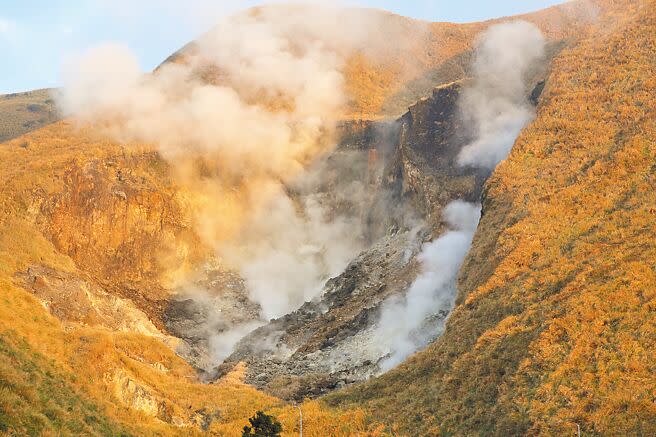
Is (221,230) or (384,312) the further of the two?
(221,230)

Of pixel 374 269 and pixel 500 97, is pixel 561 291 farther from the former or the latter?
pixel 500 97

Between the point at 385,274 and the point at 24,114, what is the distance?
247 ft

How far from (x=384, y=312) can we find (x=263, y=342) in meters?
10.9

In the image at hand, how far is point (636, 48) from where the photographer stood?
50.2 m

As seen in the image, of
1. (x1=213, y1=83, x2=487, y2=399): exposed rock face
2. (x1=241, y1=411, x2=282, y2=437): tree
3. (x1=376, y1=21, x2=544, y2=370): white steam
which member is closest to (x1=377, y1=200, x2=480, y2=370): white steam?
(x1=376, y1=21, x2=544, y2=370): white steam

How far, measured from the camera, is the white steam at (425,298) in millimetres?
41938

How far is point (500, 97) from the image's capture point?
6075 cm

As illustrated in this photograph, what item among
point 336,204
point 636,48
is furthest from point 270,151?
point 636,48

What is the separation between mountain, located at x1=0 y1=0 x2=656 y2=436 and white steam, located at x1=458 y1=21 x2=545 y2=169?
1.34 m

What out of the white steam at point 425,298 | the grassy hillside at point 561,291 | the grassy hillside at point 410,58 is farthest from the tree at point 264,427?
the grassy hillside at point 410,58

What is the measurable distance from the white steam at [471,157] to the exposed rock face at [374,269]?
3.31 ft

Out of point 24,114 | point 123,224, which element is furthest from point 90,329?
point 24,114

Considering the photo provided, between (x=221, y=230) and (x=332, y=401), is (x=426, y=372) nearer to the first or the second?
(x=332, y=401)

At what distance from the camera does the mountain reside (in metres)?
25.4
